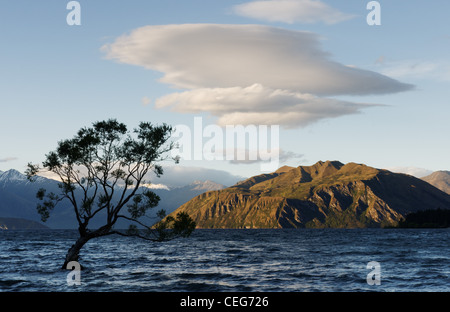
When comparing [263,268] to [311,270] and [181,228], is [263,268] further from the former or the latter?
[181,228]

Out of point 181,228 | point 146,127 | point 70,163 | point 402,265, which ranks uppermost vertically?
point 146,127

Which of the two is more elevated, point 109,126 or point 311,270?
point 109,126

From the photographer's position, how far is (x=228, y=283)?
5141cm

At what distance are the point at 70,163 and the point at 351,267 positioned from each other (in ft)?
145

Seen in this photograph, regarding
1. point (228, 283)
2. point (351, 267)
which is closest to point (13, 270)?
point (228, 283)
